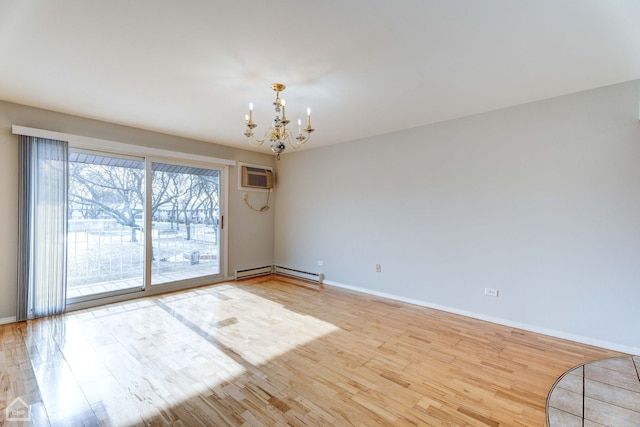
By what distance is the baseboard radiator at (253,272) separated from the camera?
17.4ft

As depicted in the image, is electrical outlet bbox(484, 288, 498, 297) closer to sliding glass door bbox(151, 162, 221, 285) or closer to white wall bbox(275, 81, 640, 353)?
Result: white wall bbox(275, 81, 640, 353)

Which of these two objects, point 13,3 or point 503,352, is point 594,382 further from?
point 13,3

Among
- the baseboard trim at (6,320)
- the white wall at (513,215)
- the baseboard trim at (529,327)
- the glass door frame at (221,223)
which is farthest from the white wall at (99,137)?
the baseboard trim at (529,327)

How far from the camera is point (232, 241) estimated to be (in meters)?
5.26

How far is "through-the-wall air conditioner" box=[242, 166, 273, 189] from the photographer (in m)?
5.38

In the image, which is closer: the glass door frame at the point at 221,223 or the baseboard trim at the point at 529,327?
the baseboard trim at the point at 529,327

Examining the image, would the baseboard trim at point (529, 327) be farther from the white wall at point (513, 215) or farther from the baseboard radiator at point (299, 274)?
the baseboard radiator at point (299, 274)

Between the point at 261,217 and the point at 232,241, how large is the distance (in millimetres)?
804

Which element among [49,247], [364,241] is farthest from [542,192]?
[49,247]

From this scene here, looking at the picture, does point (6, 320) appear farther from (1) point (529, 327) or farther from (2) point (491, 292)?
(1) point (529, 327)

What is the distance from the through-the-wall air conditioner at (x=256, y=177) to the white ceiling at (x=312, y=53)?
2.10m

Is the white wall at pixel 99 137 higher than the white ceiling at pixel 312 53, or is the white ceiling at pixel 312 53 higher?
the white ceiling at pixel 312 53

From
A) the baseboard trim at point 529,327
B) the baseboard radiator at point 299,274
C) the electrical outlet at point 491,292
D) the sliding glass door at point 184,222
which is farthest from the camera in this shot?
the baseboard radiator at point 299,274

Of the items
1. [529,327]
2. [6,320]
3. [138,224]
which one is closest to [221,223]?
[138,224]
